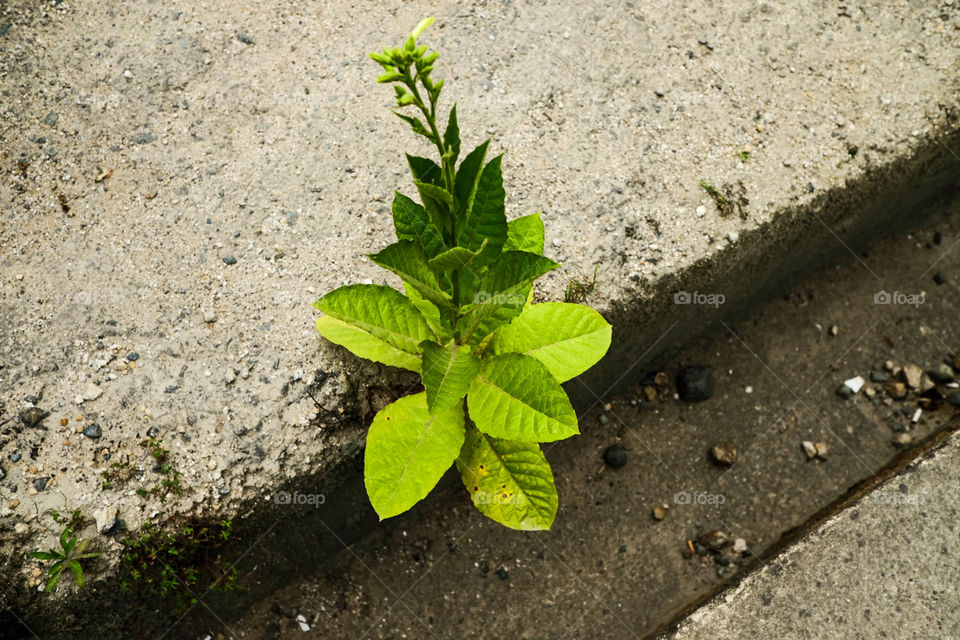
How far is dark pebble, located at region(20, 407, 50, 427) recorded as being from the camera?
2264mm

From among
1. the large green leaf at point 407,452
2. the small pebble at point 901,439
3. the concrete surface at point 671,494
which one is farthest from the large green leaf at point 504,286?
the small pebble at point 901,439

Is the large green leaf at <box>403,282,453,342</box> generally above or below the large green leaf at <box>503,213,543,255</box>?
below

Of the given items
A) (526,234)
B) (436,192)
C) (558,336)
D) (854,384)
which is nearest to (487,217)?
(436,192)

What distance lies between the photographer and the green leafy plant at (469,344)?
169 centimetres

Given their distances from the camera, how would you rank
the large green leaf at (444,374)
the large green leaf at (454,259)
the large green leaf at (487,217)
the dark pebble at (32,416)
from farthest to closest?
the dark pebble at (32,416), the large green leaf at (444,374), the large green leaf at (487,217), the large green leaf at (454,259)

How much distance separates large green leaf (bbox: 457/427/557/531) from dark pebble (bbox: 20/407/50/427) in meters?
1.42

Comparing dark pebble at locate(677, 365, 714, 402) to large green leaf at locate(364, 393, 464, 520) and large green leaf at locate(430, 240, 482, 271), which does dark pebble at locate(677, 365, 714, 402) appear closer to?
large green leaf at locate(364, 393, 464, 520)

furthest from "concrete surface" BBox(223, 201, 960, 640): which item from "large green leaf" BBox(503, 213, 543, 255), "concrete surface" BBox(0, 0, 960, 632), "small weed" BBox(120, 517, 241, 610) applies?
"large green leaf" BBox(503, 213, 543, 255)

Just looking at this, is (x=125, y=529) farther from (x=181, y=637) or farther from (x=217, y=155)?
(x=217, y=155)

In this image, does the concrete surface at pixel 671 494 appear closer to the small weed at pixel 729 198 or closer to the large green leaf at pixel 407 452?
the large green leaf at pixel 407 452

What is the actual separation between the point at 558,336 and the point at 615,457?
3.12 feet

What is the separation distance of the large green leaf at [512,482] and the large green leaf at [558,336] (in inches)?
11.5

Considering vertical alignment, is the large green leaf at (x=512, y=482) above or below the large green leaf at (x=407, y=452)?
below

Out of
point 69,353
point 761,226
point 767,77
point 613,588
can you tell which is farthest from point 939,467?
point 69,353
